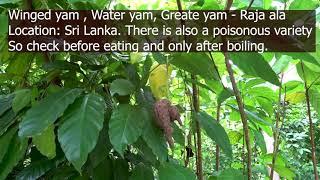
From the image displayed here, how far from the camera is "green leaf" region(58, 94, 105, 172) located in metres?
0.48

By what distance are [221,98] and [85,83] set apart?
223mm

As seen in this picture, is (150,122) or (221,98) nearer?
(150,122)

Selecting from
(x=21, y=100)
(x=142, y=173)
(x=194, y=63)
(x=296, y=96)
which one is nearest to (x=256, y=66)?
(x=194, y=63)

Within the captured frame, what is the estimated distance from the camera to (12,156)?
61 centimetres

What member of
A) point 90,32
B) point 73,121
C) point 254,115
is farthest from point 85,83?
point 254,115

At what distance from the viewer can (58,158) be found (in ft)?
2.25

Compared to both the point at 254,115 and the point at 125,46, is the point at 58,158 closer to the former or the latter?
the point at 125,46

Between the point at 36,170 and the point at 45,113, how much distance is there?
7.5 inches

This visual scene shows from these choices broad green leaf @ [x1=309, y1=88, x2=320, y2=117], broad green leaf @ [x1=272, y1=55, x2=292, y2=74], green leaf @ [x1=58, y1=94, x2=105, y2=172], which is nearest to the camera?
green leaf @ [x1=58, y1=94, x2=105, y2=172]

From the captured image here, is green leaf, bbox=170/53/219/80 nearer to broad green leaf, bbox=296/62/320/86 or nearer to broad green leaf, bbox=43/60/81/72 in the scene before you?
broad green leaf, bbox=43/60/81/72

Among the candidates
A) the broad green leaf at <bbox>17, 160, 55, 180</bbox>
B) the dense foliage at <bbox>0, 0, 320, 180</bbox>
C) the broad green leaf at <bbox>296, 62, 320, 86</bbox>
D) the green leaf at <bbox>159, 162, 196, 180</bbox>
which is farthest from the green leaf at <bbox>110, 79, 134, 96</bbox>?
the broad green leaf at <bbox>296, 62, 320, 86</bbox>

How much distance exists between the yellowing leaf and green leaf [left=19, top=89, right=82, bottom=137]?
121 millimetres

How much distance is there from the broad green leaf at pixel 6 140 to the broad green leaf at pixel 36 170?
86mm

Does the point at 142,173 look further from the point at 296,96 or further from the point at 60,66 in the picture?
the point at 296,96
